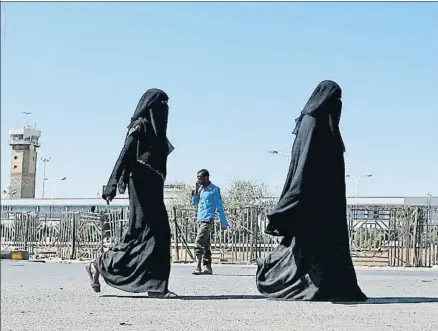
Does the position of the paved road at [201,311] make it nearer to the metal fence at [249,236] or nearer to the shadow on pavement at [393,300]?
the shadow on pavement at [393,300]

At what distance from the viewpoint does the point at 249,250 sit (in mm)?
21266

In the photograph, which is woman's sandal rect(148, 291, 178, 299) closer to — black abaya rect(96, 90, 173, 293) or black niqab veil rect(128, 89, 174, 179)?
black abaya rect(96, 90, 173, 293)

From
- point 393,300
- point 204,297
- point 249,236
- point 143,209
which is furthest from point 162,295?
point 249,236

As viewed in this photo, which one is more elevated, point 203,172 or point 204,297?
point 203,172

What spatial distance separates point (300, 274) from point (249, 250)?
12.9 m

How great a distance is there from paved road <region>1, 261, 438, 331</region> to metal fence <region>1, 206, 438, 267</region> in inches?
399

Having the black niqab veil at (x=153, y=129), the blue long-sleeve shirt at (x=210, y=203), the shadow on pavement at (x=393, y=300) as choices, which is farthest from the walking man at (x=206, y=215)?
the shadow on pavement at (x=393, y=300)

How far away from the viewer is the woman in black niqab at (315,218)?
27.5 ft

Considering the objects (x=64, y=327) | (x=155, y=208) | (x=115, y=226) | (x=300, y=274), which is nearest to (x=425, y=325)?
(x=300, y=274)

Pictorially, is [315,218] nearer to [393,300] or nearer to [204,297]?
[393,300]

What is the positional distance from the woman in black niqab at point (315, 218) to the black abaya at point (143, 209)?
3.65ft

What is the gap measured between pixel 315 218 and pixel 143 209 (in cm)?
173

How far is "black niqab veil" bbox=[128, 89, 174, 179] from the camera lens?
882 cm

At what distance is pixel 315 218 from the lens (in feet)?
27.8
